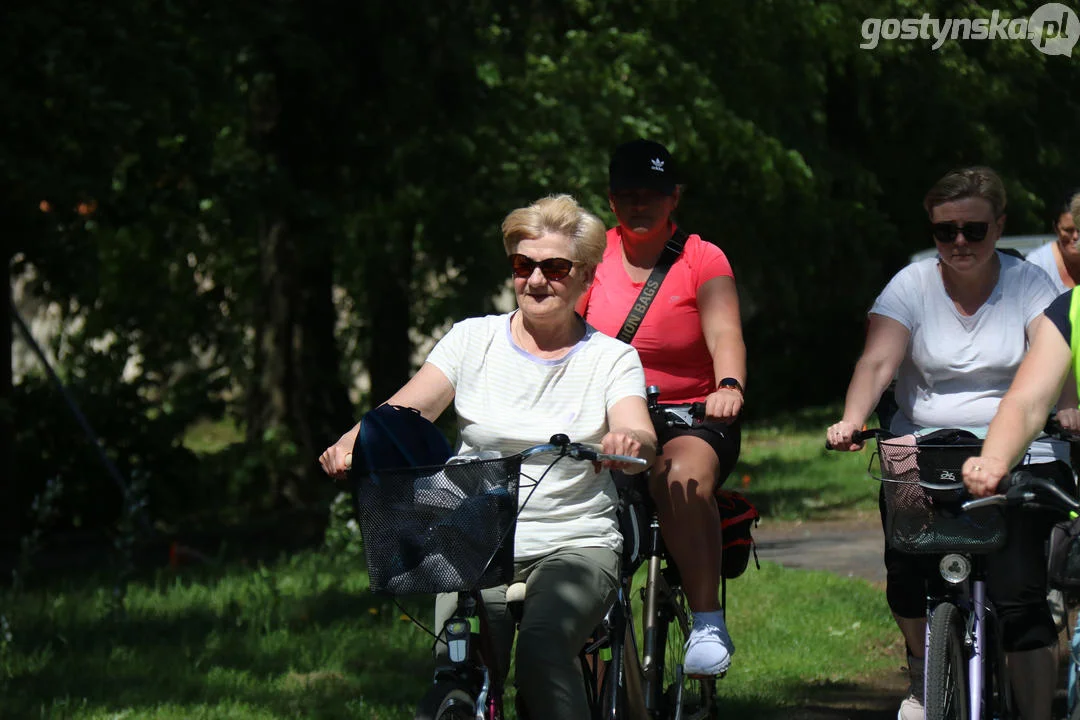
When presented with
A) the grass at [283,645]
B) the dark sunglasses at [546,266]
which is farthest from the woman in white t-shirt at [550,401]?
→ the grass at [283,645]

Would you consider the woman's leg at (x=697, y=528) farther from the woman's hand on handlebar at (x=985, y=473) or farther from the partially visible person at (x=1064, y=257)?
the partially visible person at (x=1064, y=257)

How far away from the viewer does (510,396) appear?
184 inches

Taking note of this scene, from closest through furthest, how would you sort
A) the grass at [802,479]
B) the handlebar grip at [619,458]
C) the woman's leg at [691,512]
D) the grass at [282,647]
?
the handlebar grip at [619,458]
the woman's leg at [691,512]
the grass at [282,647]
the grass at [802,479]

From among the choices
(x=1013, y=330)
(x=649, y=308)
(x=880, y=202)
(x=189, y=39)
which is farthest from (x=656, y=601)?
(x=880, y=202)

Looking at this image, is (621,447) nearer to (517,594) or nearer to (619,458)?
(619,458)

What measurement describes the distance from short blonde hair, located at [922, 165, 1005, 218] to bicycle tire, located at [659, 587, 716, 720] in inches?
61.2

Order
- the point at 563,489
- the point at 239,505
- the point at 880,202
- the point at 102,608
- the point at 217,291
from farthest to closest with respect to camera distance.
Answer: the point at 880,202, the point at 217,291, the point at 239,505, the point at 102,608, the point at 563,489

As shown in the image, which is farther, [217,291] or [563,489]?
[217,291]

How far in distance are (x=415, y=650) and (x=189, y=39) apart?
7348 mm

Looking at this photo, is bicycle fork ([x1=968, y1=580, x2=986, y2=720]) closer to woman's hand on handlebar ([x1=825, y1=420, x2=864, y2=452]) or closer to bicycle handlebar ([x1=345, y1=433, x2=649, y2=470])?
woman's hand on handlebar ([x1=825, y1=420, x2=864, y2=452])

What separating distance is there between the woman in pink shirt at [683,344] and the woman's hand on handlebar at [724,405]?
12cm

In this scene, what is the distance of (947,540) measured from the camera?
15.4ft

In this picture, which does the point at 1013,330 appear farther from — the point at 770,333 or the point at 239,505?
the point at 770,333

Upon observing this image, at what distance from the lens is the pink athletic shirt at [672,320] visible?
550 cm
